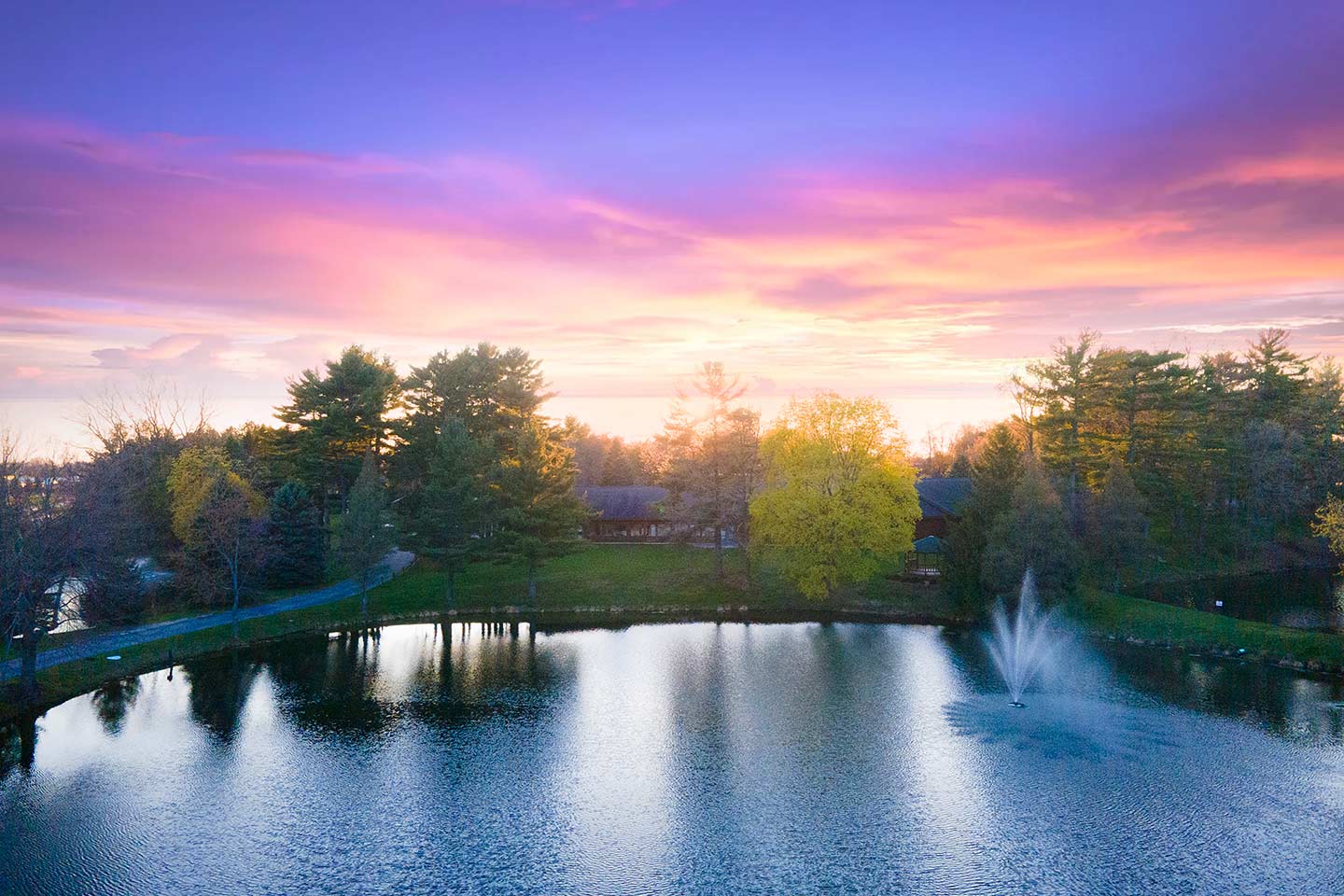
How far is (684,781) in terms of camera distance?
2728 cm

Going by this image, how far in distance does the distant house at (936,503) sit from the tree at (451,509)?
34768 mm

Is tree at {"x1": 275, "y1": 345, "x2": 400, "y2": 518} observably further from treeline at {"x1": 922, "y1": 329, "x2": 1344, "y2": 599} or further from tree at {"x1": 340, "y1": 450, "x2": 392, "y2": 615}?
treeline at {"x1": 922, "y1": 329, "x2": 1344, "y2": 599}

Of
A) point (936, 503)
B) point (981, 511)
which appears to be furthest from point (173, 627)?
point (936, 503)

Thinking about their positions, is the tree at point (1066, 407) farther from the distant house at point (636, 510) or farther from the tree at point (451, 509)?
the tree at point (451, 509)

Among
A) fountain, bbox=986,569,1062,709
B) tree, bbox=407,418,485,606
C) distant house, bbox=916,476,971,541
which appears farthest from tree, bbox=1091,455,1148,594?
tree, bbox=407,418,485,606

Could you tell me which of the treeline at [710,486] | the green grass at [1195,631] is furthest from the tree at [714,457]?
the green grass at [1195,631]

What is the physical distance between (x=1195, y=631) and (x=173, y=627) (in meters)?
58.5

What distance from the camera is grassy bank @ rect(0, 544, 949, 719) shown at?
54344 mm

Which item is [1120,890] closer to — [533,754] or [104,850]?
[533,754]

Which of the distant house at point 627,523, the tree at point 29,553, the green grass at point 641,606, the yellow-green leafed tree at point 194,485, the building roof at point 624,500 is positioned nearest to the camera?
the tree at point 29,553

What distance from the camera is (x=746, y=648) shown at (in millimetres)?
46781

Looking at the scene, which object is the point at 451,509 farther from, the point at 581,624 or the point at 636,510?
the point at 636,510

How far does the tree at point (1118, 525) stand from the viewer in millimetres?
55250

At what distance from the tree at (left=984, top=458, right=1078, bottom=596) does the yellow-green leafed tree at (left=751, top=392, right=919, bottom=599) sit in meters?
7.00
